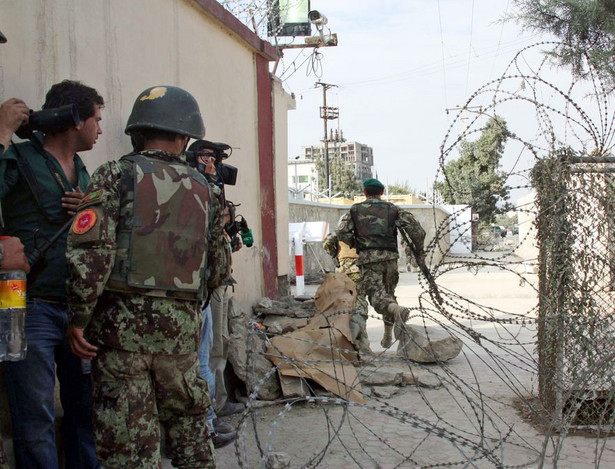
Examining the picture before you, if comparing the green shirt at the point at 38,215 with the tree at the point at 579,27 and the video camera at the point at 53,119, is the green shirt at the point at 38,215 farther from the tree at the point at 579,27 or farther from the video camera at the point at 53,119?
the tree at the point at 579,27

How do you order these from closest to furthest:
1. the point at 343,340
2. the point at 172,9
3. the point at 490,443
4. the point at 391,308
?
the point at 490,443
the point at 172,9
the point at 343,340
the point at 391,308

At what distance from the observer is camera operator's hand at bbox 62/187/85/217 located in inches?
102

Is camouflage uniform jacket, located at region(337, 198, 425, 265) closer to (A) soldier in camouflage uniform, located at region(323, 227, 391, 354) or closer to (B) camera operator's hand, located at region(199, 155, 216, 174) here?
(A) soldier in camouflage uniform, located at region(323, 227, 391, 354)

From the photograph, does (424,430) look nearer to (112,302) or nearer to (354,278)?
(112,302)

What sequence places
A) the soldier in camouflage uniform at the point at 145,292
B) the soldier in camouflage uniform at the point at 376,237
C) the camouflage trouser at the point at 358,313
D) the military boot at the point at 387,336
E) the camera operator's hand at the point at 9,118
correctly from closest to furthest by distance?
the soldier in camouflage uniform at the point at 145,292
the camera operator's hand at the point at 9,118
the camouflage trouser at the point at 358,313
the soldier in camouflage uniform at the point at 376,237
the military boot at the point at 387,336

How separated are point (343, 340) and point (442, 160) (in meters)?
1.81

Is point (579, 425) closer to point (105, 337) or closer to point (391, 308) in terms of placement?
point (391, 308)

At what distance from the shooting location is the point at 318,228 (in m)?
14.2

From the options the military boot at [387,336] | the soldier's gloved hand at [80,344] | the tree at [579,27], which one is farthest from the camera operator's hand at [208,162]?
the tree at [579,27]

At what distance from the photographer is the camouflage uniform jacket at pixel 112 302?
228 centimetres

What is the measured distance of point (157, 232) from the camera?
2.43 meters

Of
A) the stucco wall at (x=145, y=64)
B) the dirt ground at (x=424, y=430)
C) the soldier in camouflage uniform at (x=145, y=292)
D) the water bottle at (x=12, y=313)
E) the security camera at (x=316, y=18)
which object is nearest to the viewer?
the water bottle at (x=12, y=313)

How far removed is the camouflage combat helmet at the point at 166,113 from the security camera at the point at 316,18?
10.6 meters

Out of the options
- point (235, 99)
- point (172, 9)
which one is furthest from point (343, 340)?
point (172, 9)
